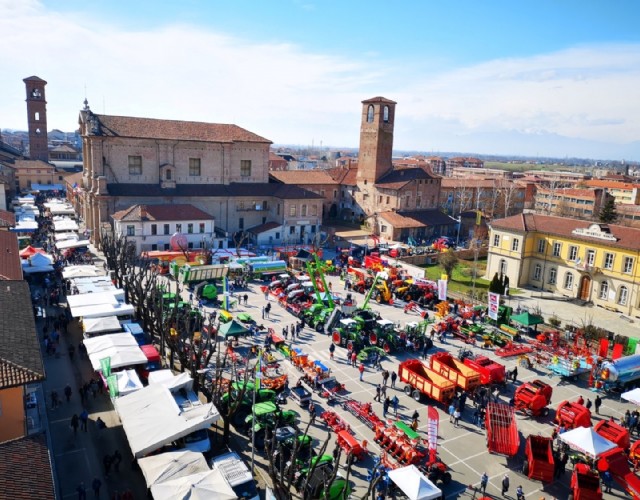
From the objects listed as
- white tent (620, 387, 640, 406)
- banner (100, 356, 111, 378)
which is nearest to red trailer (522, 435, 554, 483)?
white tent (620, 387, 640, 406)

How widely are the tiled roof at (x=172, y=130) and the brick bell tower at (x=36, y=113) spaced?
55.2m

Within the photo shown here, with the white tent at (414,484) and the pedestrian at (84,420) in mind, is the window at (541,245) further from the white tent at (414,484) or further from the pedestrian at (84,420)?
the pedestrian at (84,420)

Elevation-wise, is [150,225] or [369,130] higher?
[369,130]

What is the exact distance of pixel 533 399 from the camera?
2431 centimetres

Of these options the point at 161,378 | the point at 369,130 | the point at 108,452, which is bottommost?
the point at 108,452

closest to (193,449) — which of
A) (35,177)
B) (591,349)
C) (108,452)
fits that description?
(108,452)

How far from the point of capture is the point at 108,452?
20156 mm

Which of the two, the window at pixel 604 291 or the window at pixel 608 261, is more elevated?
Result: the window at pixel 608 261

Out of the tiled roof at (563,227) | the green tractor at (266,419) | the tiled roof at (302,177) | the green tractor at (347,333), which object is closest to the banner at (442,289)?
the green tractor at (347,333)

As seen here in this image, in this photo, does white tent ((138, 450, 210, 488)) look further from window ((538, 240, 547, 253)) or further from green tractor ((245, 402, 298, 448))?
window ((538, 240, 547, 253))

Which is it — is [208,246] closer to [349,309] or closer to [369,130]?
[349,309]

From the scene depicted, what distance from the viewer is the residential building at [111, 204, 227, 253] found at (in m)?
50.8

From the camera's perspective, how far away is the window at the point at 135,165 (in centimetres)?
5759

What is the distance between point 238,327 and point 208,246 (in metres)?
25.8
